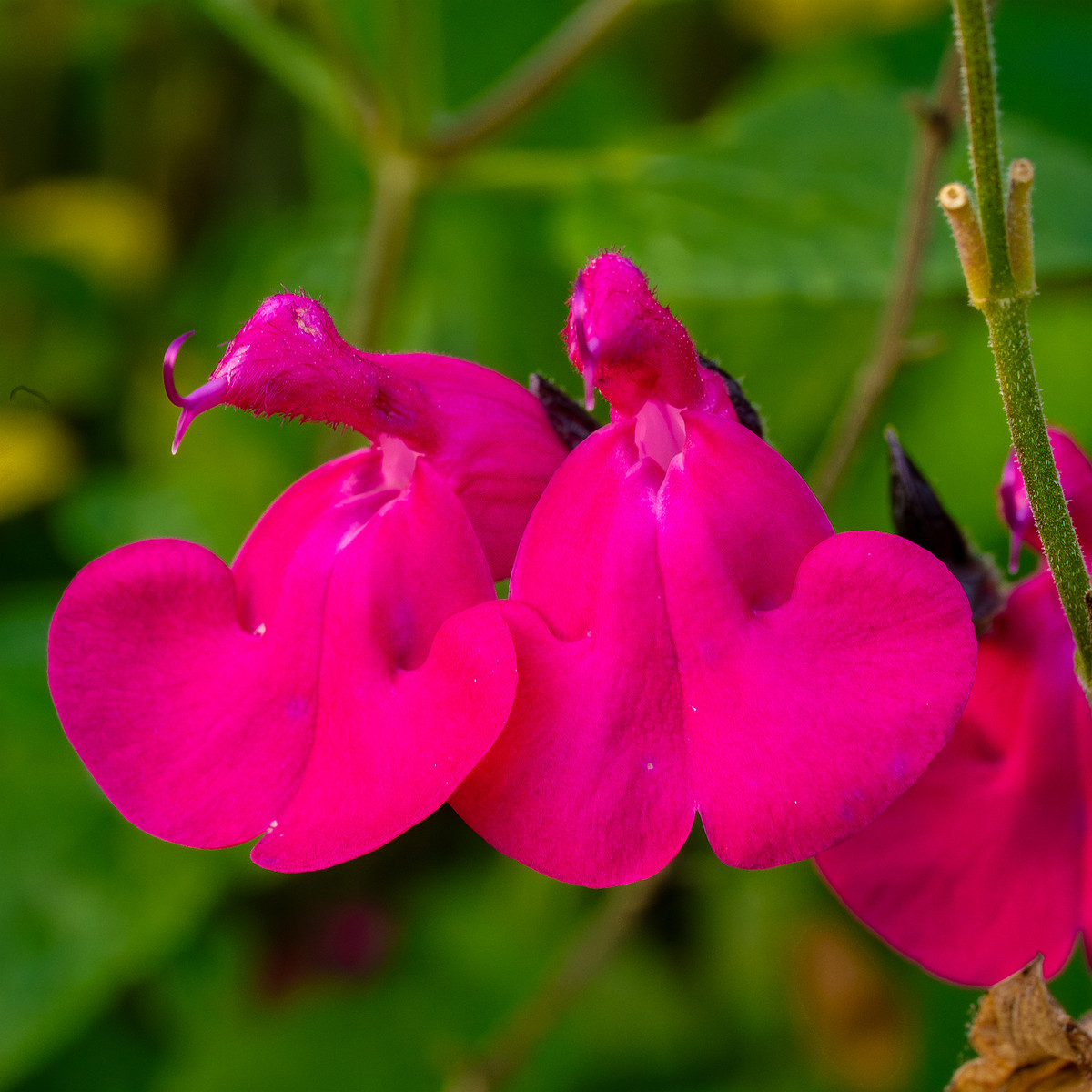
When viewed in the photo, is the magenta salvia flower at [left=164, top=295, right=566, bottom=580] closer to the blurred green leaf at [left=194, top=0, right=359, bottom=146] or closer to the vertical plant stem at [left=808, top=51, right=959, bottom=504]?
the vertical plant stem at [left=808, top=51, right=959, bottom=504]

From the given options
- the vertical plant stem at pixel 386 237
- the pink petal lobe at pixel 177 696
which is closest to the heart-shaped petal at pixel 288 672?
the pink petal lobe at pixel 177 696

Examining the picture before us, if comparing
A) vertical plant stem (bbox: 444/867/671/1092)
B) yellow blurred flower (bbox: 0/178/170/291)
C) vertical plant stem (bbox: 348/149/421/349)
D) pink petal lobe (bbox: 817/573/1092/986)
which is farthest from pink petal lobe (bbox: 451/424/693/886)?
yellow blurred flower (bbox: 0/178/170/291)

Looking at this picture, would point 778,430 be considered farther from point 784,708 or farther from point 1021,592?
point 784,708

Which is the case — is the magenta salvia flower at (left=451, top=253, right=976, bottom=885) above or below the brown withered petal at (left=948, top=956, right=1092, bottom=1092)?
above

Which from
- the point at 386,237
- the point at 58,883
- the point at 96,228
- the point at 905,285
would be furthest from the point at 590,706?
the point at 96,228

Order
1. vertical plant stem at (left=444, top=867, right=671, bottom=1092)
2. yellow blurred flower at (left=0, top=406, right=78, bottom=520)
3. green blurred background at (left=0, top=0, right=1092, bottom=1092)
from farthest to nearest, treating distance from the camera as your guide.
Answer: yellow blurred flower at (left=0, top=406, right=78, bottom=520) → green blurred background at (left=0, top=0, right=1092, bottom=1092) → vertical plant stem at (left=444, top=867, right=671, bottom=1092)

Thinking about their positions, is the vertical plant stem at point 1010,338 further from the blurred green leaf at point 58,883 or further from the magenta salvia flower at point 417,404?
the blurred green leaf at point 58,883

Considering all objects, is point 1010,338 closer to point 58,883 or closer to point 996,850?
point 996,850
